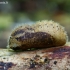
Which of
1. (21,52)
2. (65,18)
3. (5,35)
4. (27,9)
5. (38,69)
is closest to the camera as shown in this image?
(38,69)

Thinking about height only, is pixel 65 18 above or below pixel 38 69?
above

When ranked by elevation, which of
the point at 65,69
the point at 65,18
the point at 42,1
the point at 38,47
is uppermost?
the point at 42,1

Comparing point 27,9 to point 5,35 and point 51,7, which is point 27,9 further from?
point 5,35

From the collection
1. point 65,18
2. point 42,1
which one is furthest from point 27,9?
point 65,18

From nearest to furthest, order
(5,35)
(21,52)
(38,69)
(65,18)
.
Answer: (38,69) → (21,52) → (5,35) → (65,18)

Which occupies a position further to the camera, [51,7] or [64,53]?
[51,7]

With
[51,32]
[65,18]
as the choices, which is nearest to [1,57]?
[51,32]
